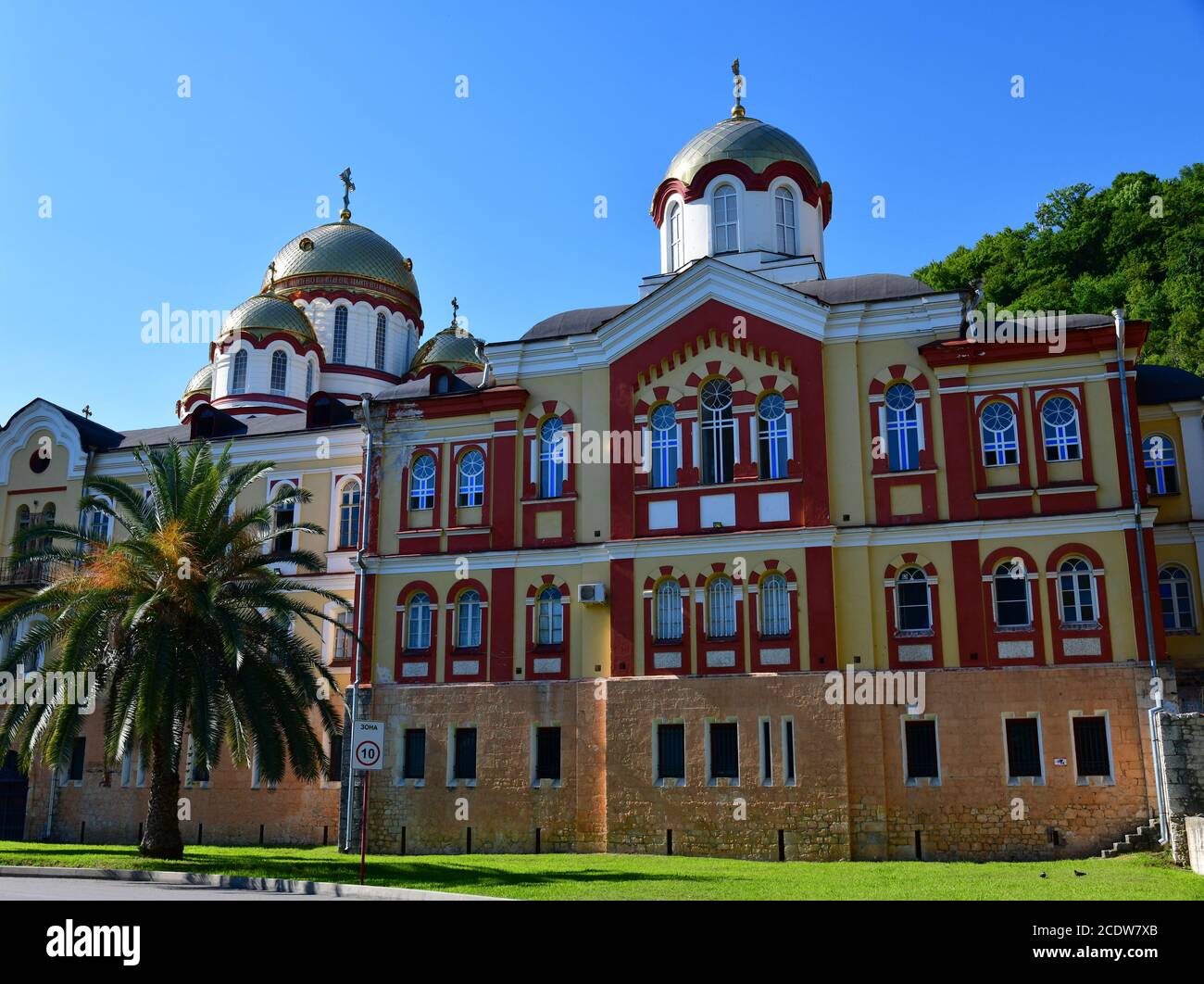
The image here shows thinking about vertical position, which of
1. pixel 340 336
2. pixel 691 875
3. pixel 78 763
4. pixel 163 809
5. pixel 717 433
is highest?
pixel 340 336

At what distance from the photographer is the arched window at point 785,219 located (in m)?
33.6

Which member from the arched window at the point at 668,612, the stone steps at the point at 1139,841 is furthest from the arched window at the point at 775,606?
the stone steps at the point at 1139,841

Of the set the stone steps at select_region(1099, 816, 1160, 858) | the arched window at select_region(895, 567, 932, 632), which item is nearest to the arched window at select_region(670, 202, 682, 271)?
the arched window at select_region(895, 567, 932, 632)

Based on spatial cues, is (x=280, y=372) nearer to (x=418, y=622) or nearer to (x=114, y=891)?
(x=418, y=622)

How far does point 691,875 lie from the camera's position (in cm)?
2170

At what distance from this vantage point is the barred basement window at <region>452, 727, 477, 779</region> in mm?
29734

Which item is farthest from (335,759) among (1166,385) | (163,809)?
(1166,385)

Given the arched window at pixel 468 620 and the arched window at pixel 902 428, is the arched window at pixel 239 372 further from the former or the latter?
the arched window at pixel 902 428

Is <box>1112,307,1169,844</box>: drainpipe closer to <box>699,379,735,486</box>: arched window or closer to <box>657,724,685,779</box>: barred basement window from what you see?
<box>699,379,735,486</box>: arched window

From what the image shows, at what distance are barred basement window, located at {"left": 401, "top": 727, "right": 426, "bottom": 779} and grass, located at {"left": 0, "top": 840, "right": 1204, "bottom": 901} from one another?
8.26 ft

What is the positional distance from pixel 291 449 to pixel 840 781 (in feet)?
66.3

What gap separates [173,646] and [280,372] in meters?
21.3

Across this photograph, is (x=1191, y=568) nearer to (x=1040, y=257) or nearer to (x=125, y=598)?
(x=125, y=598)
